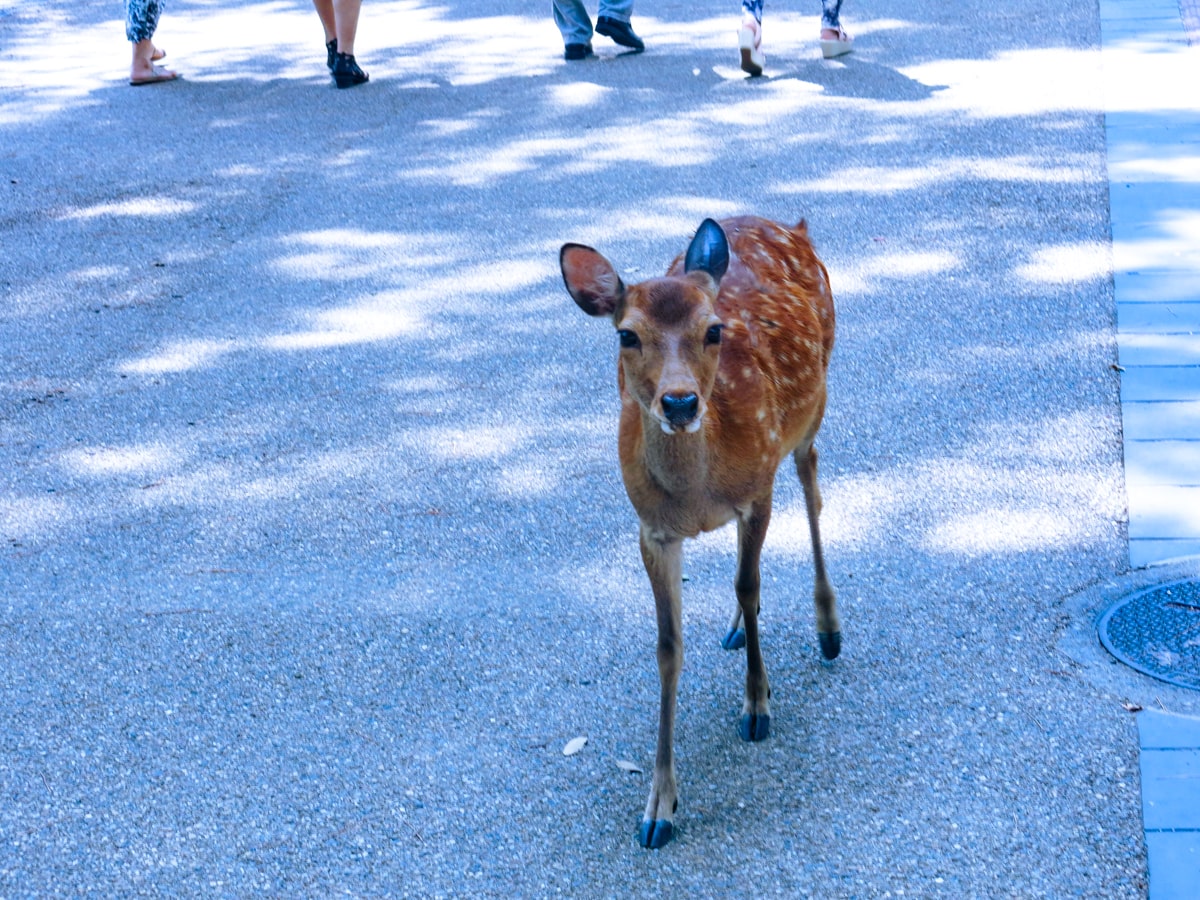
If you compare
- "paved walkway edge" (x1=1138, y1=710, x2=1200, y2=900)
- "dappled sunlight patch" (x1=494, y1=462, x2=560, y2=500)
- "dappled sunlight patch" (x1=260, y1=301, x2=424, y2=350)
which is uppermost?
"dappled sunlight patch" (x1=260, y1=301, x2=424, y2=350)

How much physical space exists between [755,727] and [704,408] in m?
1.16

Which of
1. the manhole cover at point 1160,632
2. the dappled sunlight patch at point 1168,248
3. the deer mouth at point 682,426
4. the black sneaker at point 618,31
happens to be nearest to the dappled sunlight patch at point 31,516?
the deer mouth at point 682,426

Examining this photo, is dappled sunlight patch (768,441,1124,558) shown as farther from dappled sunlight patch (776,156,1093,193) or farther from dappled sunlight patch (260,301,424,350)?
dappled sunlight patch (776,156,1093,193)

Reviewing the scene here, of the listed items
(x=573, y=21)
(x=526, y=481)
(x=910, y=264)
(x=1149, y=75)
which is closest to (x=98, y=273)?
(x=526, y=481)

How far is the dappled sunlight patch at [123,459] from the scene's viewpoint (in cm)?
605

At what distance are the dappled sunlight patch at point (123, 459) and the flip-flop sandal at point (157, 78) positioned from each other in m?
6.25

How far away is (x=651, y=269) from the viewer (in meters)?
7.41

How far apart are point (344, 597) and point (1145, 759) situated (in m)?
2.63

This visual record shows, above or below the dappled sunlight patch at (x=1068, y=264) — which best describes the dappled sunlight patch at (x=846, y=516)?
below

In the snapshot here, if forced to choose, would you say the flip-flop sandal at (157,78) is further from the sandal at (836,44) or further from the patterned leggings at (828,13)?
the sandal at (836,44)

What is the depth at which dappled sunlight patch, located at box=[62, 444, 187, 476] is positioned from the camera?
6.05m

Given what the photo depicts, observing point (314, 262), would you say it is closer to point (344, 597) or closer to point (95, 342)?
point (95, 342)

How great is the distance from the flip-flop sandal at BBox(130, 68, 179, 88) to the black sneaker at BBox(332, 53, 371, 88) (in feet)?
5.00

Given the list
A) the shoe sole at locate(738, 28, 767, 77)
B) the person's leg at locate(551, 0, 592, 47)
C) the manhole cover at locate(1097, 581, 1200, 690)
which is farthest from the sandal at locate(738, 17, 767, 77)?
the manhole cover at locate(1097, 581, 1200, 690)
